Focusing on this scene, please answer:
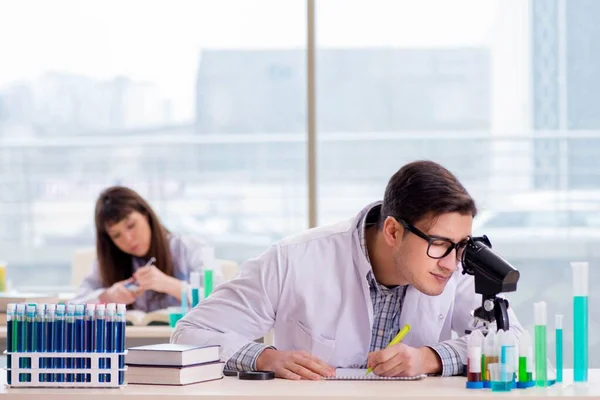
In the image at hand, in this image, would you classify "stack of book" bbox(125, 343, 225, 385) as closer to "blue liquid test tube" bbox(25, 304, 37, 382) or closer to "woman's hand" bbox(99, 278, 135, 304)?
"blue liquid test tube" bbox(25, 304, 37, 382)

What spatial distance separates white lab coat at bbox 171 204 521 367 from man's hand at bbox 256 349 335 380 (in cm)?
21

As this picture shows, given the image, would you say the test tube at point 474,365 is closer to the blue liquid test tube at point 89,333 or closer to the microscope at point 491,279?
the microscope at point 491,279

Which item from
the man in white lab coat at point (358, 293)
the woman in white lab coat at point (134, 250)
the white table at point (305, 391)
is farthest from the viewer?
the woman in white lab coat at point (134, 250)

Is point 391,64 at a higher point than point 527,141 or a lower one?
higher

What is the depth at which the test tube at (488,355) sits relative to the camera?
2268 millimetres

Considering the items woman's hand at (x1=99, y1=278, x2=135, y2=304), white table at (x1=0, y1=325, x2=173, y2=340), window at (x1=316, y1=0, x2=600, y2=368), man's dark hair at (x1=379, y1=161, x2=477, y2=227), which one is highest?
window at (x1=316, y1=0, x2=600, y2=368)

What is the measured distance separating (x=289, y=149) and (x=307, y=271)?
17.7ft

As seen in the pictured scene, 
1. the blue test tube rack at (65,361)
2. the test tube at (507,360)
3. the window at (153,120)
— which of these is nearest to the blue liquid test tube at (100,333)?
the blue test tube rack at (65,361)

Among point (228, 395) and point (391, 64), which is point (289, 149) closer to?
point (391, 64)

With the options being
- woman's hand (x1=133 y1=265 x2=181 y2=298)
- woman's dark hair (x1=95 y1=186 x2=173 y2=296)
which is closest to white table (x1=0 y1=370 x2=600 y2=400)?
woman's hand (x1=133 y1=265 x2=181 y2=298)

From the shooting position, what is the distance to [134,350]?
7.72ft

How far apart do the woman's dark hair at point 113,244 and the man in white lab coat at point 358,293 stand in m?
1.75

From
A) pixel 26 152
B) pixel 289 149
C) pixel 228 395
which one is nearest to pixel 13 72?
pixel 26 152

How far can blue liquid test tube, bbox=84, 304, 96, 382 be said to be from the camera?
2.28 metres
